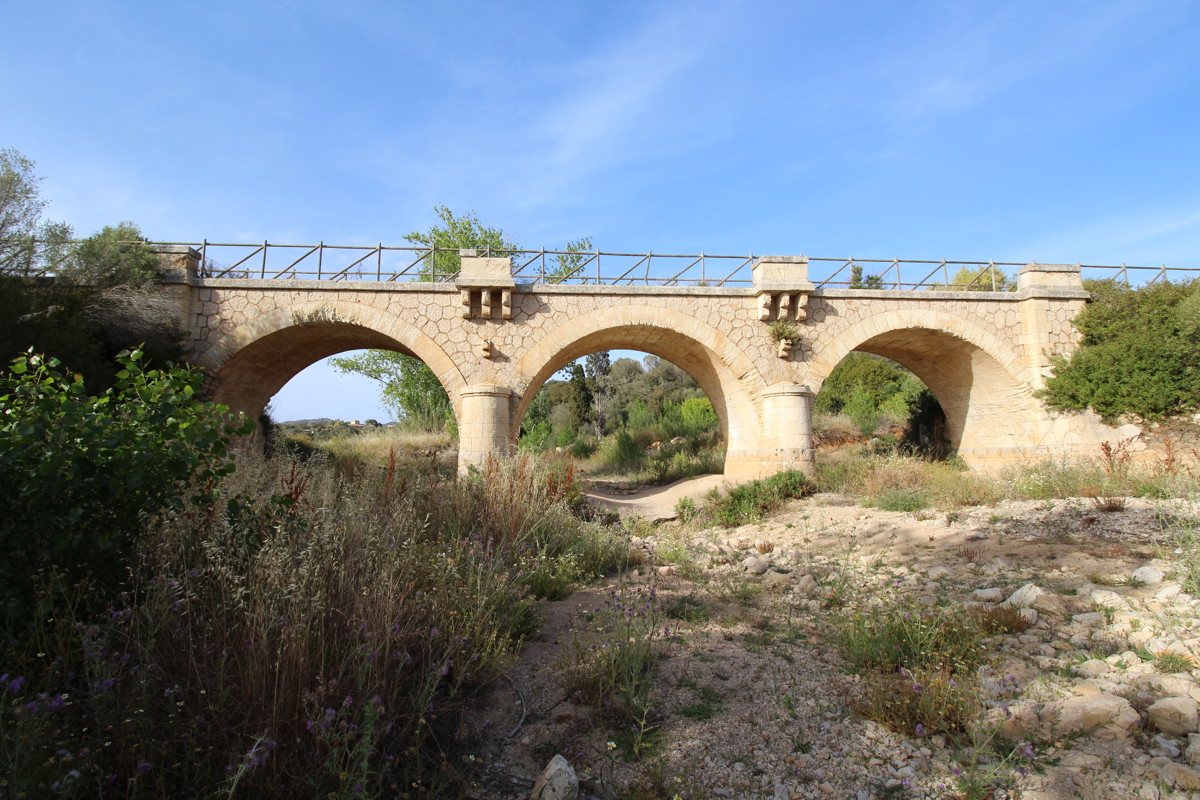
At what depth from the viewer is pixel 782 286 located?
11.7 metres

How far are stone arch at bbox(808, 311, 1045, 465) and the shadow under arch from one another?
1457 millimetres

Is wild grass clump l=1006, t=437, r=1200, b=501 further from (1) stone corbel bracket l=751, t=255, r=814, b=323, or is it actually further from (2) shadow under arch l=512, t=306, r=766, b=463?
(1) stone corbel bracket l=751, t=255, r=814, b=323

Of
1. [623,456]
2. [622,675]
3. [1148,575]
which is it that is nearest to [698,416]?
[623,456]

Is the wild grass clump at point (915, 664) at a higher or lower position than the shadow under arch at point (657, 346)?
lower

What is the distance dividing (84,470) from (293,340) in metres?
10.2

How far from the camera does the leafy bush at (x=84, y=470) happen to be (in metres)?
2.37

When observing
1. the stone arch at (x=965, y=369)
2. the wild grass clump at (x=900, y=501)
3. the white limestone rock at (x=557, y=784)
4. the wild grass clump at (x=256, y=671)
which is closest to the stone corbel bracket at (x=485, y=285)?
the stone arch at (x=965, y=369)

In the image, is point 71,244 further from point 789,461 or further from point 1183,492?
point 1183,492

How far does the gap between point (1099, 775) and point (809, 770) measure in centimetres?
113

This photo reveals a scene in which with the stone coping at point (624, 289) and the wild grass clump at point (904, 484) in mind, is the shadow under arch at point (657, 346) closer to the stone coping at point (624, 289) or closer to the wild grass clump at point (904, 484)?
the stone coping at point (624, 289)

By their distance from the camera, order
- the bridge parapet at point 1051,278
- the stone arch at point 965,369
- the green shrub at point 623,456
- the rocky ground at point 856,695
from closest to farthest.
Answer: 1. the rocky ground at point 856,695
2. the stone arch at point 965,369
3. the bridge parapet at point 1051,278
4. the green shrub at point 623,456

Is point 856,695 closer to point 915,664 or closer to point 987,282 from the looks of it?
point 915,664

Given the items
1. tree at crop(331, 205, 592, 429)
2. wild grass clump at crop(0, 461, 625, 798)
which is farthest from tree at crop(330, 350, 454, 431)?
wild grass clump at crop(0, 461, 625, 798)

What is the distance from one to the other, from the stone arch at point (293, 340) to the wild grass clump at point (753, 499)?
4959 millimetres
